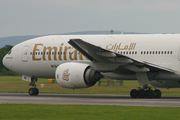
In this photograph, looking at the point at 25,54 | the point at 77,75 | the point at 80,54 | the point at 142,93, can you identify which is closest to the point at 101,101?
the point at 77,75

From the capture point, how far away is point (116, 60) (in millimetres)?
22656

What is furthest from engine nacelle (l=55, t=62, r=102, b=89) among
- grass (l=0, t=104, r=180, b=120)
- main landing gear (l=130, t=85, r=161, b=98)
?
grass (l=0, t=104, r=180, b=120)

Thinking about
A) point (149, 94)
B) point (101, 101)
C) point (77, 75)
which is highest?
point (77, 75)

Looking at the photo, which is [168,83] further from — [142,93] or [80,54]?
[80,54]

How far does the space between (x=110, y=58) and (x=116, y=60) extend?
0.39m

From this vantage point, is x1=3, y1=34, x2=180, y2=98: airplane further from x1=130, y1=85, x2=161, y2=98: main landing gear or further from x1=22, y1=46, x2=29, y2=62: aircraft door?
x1=22, y1=46, x2=29, y2=62: aircraft door

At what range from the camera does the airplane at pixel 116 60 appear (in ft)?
75.2

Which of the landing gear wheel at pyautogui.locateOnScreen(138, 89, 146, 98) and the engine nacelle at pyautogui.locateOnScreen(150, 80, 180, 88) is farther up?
the engine nacelle at pyautogui.locateOnScreen(150, 80, 180, 88)

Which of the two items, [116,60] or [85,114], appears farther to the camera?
[116,60]

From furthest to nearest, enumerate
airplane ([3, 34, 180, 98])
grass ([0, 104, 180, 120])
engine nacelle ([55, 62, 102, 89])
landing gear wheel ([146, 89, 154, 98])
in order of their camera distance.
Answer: landing gear wheel ([146, 89, 154, 98])
engine nacelle ([55, 62, 102, 89])
airplane ([3, 34, 180, 98])
grass ([0, 104, 180, 120])

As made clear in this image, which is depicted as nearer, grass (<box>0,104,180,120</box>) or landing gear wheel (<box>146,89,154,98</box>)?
grass (<box>0,104,180,120</box>)

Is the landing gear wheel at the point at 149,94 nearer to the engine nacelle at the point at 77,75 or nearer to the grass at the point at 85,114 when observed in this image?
the engine nacelle at the point at 77,75

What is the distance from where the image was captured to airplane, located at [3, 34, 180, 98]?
2292 centimetres

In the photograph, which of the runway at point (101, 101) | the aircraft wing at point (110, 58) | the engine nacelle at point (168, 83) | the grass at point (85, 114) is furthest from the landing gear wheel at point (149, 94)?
the grass at point (85, 114)
